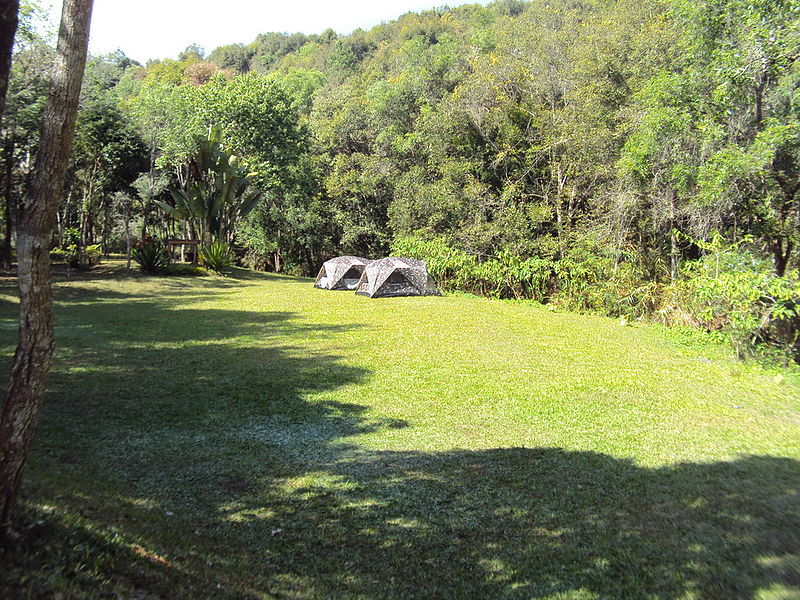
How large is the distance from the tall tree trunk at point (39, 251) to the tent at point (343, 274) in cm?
1669

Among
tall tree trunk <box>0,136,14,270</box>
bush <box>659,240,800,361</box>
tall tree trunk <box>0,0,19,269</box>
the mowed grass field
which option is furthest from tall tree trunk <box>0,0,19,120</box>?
tall tree trunk <box>0,136,14,270</box>

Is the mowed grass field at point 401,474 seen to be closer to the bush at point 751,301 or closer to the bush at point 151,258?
the bush at point 751,301

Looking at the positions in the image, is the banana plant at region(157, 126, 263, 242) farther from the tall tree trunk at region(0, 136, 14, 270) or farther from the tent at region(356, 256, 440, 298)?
the tent at region(356, 256, 440, 298)

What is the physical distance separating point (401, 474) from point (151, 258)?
17.6m

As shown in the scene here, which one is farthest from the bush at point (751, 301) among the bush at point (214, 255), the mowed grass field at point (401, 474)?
the bush at point (214, 255)

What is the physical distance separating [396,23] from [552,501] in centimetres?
7298

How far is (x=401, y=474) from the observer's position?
14.5ft

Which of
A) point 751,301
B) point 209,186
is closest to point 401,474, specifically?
point 751,301

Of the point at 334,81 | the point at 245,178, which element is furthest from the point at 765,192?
the point at 334,81

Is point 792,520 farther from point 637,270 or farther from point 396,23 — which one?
point 396,23

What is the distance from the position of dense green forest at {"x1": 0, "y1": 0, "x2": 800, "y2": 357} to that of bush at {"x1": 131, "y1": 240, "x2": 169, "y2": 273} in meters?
0.89

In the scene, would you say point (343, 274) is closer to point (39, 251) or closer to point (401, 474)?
point (401, 474)

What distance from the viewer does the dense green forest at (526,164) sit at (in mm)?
10734

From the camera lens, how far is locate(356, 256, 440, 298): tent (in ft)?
56.7
